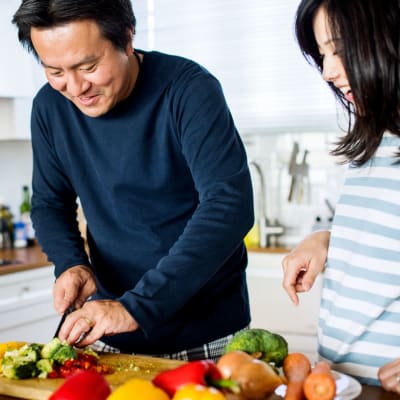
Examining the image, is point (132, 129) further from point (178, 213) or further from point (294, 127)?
point (294, 127)

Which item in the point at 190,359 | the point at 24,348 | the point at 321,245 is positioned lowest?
the point at 190,359

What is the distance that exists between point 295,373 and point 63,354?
1.48 ft

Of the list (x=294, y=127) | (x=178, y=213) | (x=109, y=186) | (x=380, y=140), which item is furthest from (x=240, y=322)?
(x=294, y=127)

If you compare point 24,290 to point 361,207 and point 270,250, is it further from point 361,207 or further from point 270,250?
point 361,207

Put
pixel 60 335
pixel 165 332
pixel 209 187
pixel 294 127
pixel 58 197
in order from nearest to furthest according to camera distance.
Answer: pixel 60 335, pixel 209 187, pixel 165 332, pixel 58 197, pixel 294 127

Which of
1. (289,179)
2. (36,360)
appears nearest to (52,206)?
(36,360)

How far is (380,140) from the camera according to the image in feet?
4.18

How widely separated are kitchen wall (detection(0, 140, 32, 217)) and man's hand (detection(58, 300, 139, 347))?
250 centimetres

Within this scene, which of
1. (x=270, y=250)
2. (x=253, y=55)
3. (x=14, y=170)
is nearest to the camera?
(x=270, y=250)

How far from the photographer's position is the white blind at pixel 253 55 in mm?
3271

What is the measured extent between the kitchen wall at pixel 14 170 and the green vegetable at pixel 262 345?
274cm

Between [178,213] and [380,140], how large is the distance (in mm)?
478

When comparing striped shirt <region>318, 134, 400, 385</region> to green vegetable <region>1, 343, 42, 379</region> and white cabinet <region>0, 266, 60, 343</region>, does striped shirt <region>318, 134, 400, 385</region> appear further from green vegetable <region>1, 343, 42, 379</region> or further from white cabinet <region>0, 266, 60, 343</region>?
white cabinet <region>0, 266, 60, 343</region>

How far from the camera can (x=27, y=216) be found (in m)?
3.57
